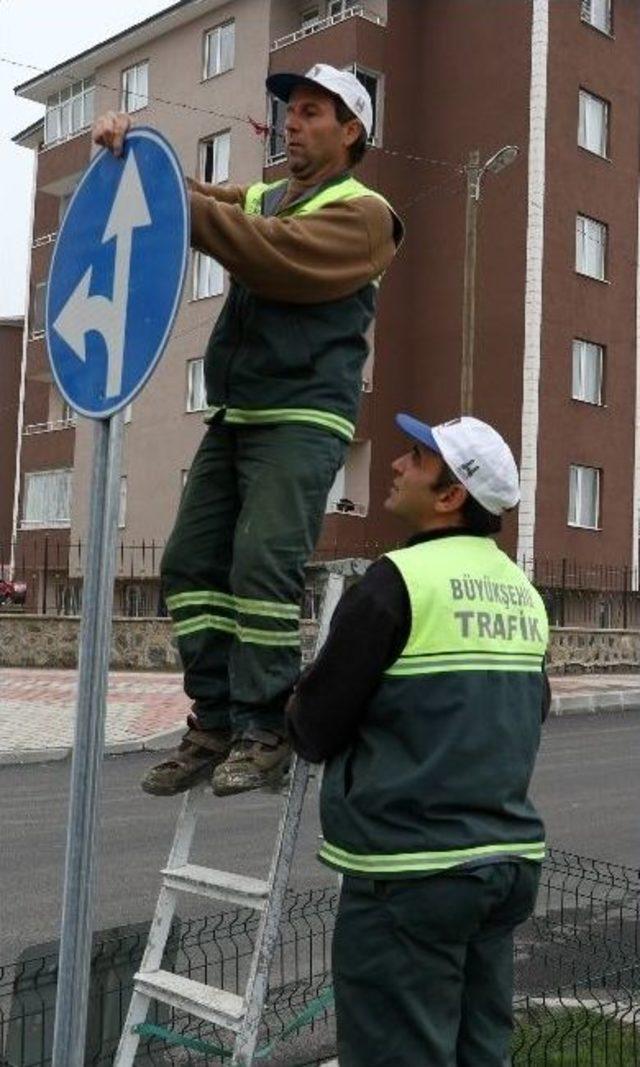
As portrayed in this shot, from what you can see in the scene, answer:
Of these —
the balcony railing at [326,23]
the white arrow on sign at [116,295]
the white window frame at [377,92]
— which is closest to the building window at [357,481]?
the white window frame at [377,92]

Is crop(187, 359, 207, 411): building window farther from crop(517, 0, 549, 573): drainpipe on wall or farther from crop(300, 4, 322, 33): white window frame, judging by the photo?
crop(517, 0, 549, 573): drainpipe on wall

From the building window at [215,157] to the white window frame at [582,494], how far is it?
1077cm

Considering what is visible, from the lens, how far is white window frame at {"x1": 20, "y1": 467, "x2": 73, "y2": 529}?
1468 inches

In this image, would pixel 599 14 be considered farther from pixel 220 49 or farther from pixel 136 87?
pixel 136 87

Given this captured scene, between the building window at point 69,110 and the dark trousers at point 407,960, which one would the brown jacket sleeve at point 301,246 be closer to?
the dark trousers at point 407,960

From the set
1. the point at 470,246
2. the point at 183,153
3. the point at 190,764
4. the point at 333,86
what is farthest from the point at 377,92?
the point at 190,764

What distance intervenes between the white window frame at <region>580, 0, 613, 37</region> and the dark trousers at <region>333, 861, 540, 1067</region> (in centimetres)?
2905

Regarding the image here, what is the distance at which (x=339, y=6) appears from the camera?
103 feet

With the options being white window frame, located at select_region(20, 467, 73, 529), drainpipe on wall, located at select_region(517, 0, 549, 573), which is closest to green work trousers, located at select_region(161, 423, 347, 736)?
drainpipe on wall, located at select_region(517, 0, 549, 573)

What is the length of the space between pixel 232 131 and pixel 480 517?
30.3m

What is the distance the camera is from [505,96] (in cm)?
2906

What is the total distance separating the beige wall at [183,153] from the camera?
31844 millimetres

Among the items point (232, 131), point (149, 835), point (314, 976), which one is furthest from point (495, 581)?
point (232, 131)

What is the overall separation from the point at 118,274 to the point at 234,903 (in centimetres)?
178
